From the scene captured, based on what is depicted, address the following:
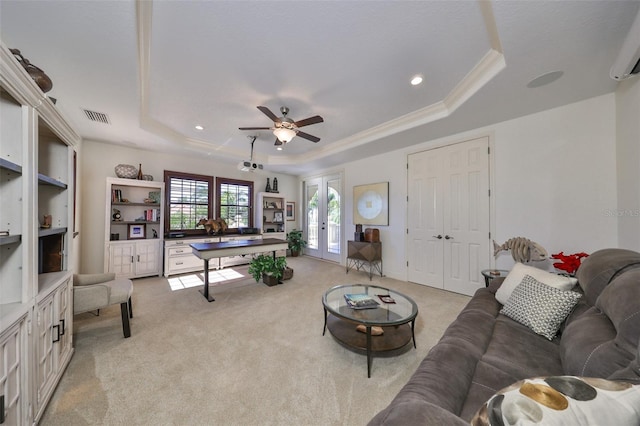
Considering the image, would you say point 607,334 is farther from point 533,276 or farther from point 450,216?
point 450,216

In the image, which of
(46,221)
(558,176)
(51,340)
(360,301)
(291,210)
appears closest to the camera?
(51,340)

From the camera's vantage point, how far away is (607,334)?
1.08 metres

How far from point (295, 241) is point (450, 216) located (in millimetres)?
3974

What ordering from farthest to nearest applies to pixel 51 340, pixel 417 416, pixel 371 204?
pixel 371 204, pixel 51 340, pixel 417 416

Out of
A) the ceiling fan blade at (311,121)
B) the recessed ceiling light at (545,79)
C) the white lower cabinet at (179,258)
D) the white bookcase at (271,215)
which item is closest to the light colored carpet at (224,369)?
the white lower cabinet at (179,258)

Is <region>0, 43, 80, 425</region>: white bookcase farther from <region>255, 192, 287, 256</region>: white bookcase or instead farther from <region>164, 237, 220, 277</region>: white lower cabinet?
<region>255, 192, 287, 256</region>: white bookcase

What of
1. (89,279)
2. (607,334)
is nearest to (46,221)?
(89,279)

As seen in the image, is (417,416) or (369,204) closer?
(417,416)

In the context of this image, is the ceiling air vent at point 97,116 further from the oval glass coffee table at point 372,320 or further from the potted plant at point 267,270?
the oval glass coffee table at point 372,320

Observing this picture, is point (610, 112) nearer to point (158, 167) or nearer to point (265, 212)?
point (265, 212)

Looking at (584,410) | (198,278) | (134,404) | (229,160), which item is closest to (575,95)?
(584,410)

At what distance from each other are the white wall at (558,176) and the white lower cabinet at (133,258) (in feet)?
18.6

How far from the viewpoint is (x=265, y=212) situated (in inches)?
247

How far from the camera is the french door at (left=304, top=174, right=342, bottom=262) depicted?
5.70m
